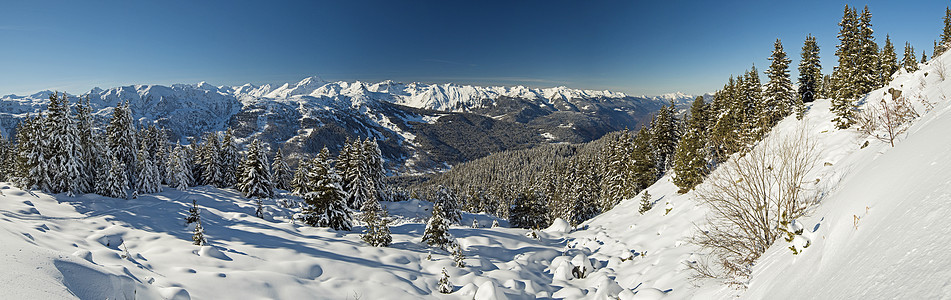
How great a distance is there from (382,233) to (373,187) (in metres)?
25.8

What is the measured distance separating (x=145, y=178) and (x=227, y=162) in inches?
575

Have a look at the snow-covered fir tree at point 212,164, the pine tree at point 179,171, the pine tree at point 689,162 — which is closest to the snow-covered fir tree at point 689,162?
the pine tree at point 689,162

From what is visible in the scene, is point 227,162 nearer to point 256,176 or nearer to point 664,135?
point 256,176

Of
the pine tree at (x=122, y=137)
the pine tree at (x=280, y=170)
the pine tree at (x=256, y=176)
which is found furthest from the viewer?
the pine tree at (x=280, y=170)

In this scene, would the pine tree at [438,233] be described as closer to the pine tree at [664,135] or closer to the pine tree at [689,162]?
the pine tree at [689,162]

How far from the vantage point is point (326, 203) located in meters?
25.5

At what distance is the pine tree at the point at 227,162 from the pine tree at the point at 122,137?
34.5ft

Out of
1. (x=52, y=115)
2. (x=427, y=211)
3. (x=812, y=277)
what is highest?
(x=52, y=115)

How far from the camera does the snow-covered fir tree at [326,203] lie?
25.2m

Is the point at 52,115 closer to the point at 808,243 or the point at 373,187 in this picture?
the point at 373,187

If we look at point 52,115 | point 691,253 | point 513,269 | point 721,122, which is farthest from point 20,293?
point 721,122

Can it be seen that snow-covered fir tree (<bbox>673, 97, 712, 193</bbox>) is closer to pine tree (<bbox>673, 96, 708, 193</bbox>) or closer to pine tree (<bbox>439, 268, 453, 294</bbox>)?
pine tree (<bbox>673, 96, 708, 193</bbox>)

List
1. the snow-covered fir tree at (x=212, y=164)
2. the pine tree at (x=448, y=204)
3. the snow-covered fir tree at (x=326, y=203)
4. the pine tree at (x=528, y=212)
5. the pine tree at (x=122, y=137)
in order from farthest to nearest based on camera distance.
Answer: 1. the pine tree at (x=528, y=212)
2. the snow-covered fir tree at (x=212, y=164)
3. the pine tree at (x=448, y=204)
4. the pine tree at (x=122, y=137)
5. the snow-covered fir tree at (x=326, y=203)

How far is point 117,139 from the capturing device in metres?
38.5
